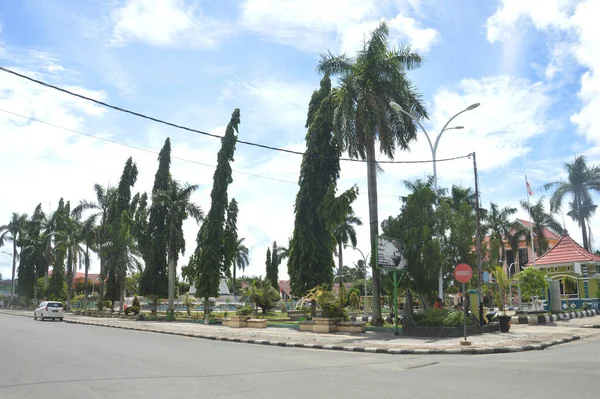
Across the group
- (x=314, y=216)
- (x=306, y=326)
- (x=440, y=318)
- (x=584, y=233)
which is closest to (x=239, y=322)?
(x=306, y=326)

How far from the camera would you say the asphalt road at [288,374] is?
8.29m

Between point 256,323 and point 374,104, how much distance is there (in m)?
14.2

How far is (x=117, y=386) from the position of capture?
8.94 meters

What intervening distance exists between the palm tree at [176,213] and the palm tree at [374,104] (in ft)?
59.5

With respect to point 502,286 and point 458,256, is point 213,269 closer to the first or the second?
point 458,256

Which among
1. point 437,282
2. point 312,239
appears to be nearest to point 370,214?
point 437,282

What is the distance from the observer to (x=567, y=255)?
39188 mm

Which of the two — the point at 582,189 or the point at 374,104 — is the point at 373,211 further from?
the point at 582,189

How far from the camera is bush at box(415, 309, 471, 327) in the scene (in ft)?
68.1

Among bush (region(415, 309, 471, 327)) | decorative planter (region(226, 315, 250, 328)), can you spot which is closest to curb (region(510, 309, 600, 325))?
bush (region(415, 309, 471, 327))

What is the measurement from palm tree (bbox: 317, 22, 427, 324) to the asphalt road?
12616 mm

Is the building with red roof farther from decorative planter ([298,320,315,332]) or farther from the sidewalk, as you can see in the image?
decorative planter ([298,320,315,332])

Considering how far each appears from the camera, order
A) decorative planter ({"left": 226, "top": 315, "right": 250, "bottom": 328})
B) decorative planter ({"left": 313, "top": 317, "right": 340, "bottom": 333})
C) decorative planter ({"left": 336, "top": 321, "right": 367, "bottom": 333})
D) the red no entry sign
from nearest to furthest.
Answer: the red no entry sign < decorative planter ({"left": 336, "top": 321, "right": 367, "bottom": 333}) < decorative planter ({"left": 313, "top": 317, "right": 340, "bottom": 333}) < decorative planter ({"left": 226, "top": 315, "right": 250, "bottom": 328})

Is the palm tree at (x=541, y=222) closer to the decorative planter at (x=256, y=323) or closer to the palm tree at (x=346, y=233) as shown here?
the palm tree at (x=346, y=233)
